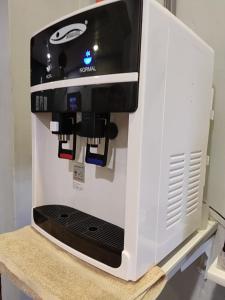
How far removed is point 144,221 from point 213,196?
0.46 m

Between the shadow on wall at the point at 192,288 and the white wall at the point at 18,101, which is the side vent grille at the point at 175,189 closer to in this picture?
the shadow on wall at the point at 192,288

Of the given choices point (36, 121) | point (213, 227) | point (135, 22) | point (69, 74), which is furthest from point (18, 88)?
point (213, 227)

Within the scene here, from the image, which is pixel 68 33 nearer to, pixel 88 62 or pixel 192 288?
pixel 88 62

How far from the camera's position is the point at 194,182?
0.69 meters

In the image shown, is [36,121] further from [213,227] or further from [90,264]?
[213,227]

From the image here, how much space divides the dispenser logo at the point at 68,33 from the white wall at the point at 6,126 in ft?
1.13

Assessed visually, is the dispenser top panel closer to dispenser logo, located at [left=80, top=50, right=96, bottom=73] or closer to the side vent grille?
dispenser logo, located at [left=80, top=50, right=96, bottom=73]

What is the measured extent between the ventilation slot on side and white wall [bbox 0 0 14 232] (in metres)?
0.64

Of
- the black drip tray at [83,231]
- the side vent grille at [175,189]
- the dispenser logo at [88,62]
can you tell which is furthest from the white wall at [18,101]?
the side vent grille at [175,189]

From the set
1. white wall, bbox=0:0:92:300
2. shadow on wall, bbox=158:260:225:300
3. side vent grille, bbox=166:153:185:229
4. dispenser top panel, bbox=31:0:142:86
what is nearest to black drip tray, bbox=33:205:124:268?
side vent grille, bbox=166:153:185:229

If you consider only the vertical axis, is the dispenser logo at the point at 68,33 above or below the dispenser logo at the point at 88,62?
above

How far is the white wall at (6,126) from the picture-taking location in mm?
836

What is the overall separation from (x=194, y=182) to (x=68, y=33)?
530 mm

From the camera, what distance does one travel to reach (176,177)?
23.1 inches
